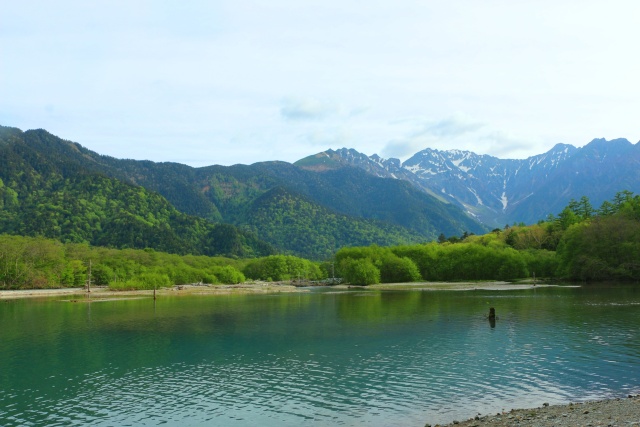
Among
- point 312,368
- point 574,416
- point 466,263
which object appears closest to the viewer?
point 574,416

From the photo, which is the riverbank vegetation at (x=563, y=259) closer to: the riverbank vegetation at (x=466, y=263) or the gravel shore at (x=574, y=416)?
the riverbank vegetation at (x=466, y=263)

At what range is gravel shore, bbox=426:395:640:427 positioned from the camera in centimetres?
2334

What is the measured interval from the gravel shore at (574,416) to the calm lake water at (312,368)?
219cm

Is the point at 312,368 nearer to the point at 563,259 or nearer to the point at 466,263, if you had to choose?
the point at 563,259

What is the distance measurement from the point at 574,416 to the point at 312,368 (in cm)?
2181

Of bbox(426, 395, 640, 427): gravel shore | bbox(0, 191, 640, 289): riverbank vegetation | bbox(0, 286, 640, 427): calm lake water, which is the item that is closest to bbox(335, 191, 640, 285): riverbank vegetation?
bbox(0, 191, 640, 289): riverbank vegetation

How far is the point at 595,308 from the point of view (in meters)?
78.6

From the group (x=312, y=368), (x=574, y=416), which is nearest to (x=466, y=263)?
(x=312, y=368)

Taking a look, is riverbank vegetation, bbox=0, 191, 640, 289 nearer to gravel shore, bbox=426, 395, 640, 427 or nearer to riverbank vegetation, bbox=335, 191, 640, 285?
riverbank vegetation, bbox=335, 191, 640, 285

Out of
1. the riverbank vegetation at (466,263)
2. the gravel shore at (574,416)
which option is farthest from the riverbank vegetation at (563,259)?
the gravel shore at (574,416)

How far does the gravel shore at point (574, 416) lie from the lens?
919 inches

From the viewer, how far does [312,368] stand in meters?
42.2

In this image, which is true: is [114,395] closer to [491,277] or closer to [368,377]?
[368,377]

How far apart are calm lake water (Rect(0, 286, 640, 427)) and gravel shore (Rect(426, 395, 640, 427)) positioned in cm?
219
